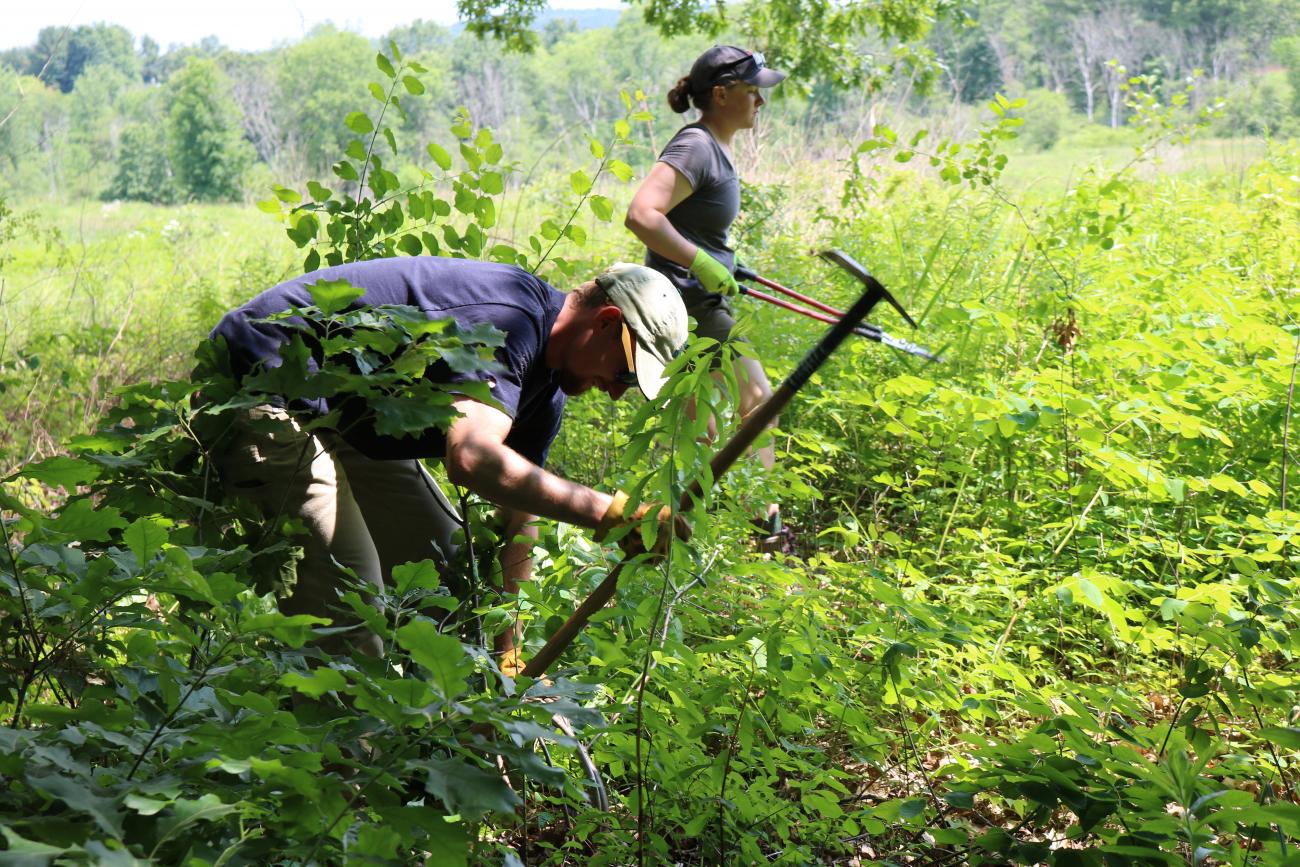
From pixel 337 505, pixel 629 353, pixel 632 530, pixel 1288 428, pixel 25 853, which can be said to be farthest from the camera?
pixel 1288 428

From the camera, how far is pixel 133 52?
Answer: 78500mm

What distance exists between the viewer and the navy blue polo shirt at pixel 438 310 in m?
2.40

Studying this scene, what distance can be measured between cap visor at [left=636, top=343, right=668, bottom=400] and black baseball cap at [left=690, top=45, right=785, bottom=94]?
231 cm

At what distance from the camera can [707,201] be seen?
4.32m

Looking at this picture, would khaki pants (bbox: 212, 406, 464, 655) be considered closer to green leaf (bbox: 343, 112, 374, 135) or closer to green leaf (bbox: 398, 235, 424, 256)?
green leaf (bbox: 398, 235, 424, 256)

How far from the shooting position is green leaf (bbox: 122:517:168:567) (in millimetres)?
1299

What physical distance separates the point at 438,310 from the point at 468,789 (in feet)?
4.96

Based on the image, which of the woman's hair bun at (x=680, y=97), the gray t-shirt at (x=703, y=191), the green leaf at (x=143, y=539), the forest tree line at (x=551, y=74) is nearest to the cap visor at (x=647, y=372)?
the green leaf at (x=143, y=539)

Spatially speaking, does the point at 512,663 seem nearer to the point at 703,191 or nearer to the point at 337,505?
the point at 337,505

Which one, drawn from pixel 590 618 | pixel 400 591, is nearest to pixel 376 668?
pixel 400 591

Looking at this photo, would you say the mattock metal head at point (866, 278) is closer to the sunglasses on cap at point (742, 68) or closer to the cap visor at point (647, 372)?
the cap visor at point (647, 372)

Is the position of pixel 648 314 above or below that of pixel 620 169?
below

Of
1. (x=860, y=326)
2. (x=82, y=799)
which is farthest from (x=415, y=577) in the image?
(x=860, y=326)

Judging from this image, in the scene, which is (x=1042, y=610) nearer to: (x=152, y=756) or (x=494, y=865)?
(x=494, y=865)
